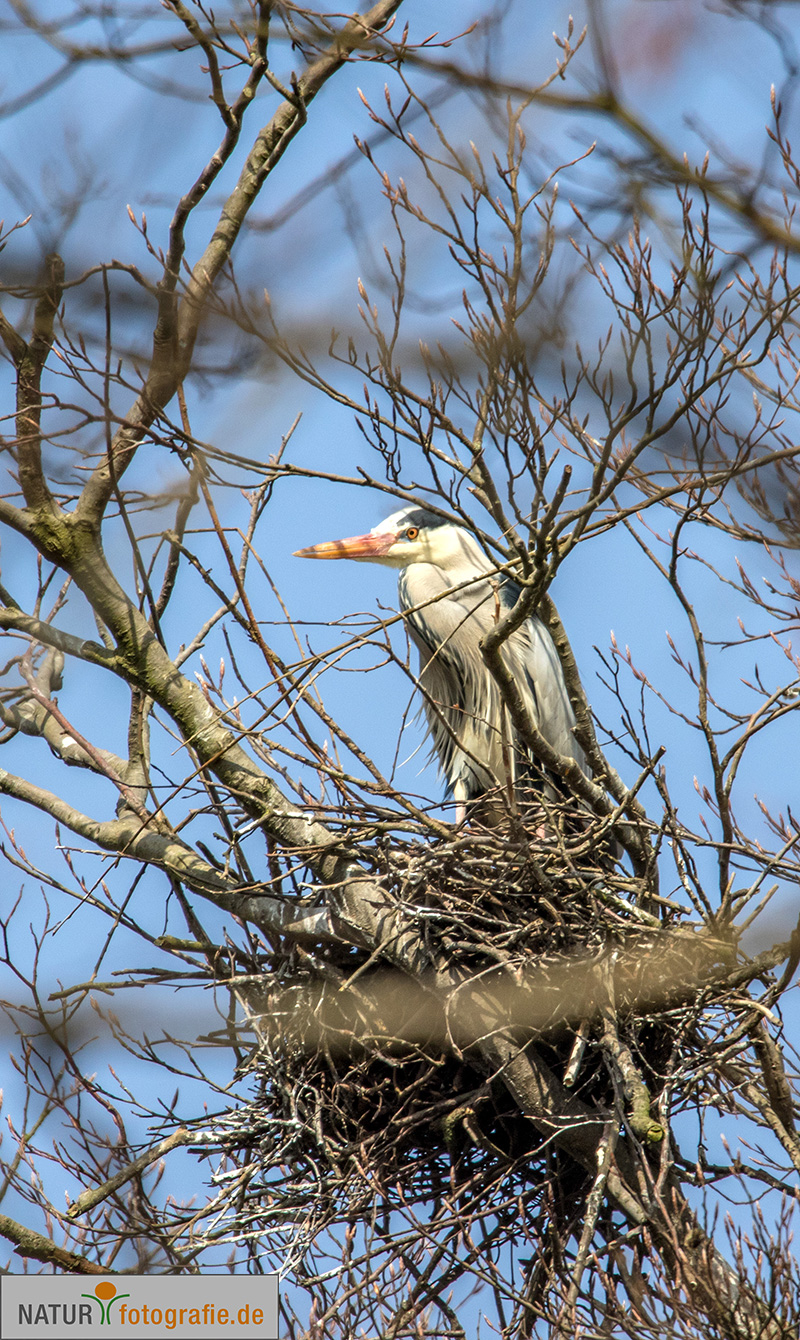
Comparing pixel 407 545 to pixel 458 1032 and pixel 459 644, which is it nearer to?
pixel 459 644

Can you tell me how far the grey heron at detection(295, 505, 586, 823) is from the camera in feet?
13.1

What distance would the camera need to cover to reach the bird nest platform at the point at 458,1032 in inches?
104

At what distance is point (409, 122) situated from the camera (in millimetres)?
2158

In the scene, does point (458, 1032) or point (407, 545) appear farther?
point (407, 545)

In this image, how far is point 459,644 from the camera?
4.16 metres

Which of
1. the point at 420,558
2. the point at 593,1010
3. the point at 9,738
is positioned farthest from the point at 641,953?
the point at 420,558

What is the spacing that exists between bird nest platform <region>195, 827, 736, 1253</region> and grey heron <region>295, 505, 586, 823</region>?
107 cm

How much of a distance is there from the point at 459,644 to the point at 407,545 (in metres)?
0.39

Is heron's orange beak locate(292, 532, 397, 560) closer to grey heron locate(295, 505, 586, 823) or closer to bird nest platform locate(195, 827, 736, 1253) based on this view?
grey heron locate(295, 505, 586, 823)

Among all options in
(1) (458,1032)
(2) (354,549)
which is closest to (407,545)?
(2) (354,549)

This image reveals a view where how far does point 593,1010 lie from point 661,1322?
0.61 metres

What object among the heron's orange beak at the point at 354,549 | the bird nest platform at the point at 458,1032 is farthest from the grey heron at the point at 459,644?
the bird nest platform at the point at 458,1032

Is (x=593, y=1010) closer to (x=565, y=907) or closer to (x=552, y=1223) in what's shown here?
(x=565, y=907)

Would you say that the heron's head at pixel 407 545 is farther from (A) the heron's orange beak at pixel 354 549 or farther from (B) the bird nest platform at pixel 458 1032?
(B) the bird nest platform at pixel 458 1032
